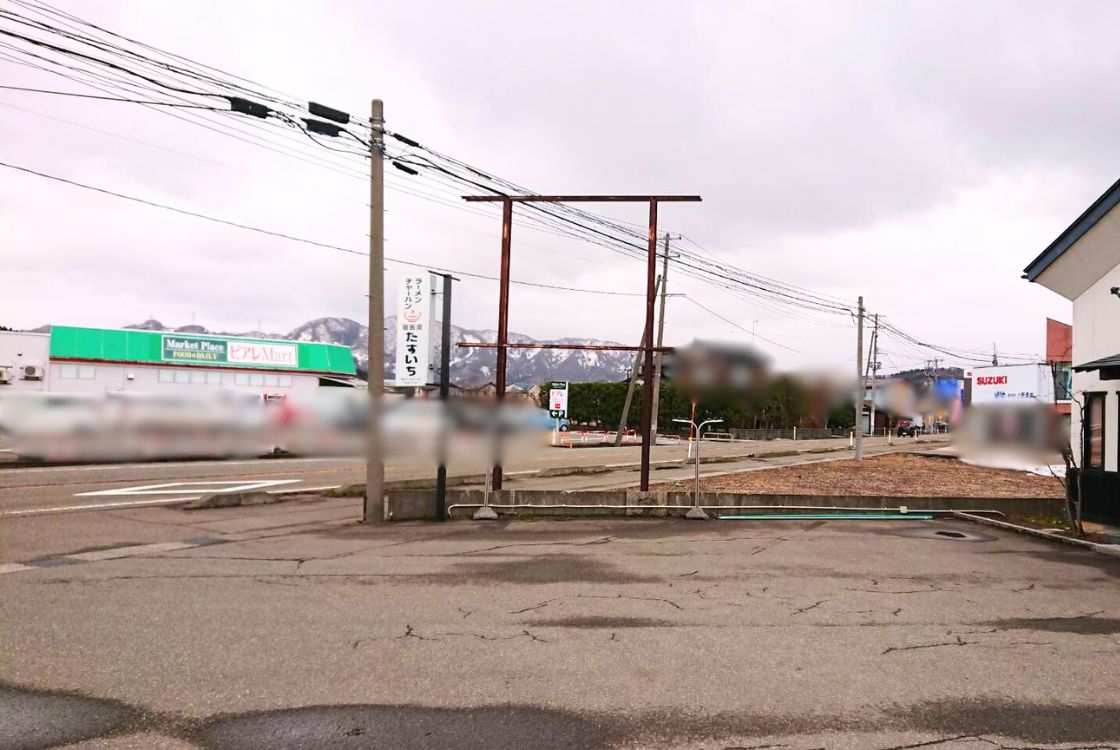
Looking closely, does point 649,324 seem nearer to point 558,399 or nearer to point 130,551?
point 130,551

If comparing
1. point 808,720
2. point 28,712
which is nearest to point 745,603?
point 808,720

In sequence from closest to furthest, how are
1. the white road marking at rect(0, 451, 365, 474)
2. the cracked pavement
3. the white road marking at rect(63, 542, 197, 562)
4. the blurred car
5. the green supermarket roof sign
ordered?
the cracked pavement
the white road marking at rect(63, 542, 197, 562)
the white road marking at rect(0, 451, 365, 474)
the green supermarket roof sign
the blurred car

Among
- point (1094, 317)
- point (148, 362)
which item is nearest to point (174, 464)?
point (1094, 317)

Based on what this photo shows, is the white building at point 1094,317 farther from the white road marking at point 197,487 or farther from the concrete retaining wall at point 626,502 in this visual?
the white road marking at point 197,487

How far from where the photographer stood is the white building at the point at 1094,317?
14.5 meters

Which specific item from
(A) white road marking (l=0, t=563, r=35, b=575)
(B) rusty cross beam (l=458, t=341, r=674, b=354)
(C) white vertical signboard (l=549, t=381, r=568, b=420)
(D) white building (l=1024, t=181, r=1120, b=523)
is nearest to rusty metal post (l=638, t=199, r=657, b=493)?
(B) rusty cross beam (l=458, t=341, r=674, b=354)

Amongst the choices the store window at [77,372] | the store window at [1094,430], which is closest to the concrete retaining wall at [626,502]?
the store window at [1094,430]

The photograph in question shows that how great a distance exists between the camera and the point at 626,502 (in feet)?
47.5

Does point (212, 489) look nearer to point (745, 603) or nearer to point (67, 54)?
point (67, 54)

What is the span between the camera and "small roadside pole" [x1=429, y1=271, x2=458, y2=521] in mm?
12648

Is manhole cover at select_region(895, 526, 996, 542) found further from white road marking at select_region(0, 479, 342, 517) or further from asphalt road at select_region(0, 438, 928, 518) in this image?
white road marking at select_region(0, 479, 342, 517)

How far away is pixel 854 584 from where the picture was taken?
27.1 feet

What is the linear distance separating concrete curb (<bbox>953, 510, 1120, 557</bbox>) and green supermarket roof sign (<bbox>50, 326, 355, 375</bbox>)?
49.7 meters

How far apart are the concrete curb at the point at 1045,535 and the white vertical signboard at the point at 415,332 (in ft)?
35.3
